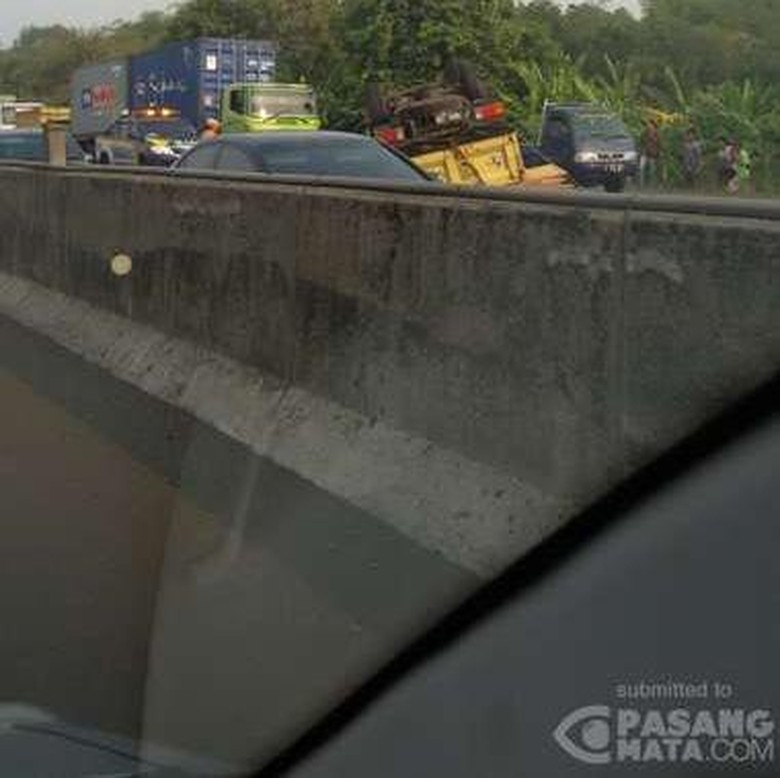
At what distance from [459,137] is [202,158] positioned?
10798 mm

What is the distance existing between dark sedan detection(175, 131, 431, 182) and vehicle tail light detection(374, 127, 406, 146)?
11.2m

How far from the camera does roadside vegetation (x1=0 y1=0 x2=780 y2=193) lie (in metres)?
44.6

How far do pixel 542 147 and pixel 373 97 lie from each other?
1104cm

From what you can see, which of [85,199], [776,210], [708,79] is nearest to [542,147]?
[708,79]

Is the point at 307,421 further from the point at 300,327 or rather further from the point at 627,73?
the point at 627,73

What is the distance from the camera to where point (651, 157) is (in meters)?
38.4

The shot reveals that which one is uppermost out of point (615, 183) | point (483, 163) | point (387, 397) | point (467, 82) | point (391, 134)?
point (467, 82)

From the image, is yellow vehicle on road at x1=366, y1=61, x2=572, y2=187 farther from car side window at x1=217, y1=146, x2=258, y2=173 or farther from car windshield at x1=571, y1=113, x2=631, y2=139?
car side window at x1=217, y1=146, x2=258, y2=173

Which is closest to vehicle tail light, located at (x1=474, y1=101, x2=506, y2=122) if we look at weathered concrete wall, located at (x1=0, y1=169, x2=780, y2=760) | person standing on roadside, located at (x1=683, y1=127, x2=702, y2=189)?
person standing on roadside, located at (x1=683, y1=127, x2=702, y2=189)

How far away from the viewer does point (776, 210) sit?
443cm

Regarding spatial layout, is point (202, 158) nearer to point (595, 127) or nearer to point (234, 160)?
point (234, 160)

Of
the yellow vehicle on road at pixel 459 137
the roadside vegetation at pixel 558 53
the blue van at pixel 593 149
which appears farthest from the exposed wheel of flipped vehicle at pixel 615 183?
the yellow vehicle on road at pixel 459 137

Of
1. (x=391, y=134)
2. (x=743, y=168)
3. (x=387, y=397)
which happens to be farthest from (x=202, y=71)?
(x=387, y=397)

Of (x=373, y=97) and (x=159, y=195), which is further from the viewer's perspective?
(x=373, y=97)
